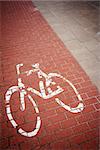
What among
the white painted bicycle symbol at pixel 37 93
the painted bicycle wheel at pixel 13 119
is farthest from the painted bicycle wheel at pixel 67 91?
the painted bicycle wheel at pixel 13 119

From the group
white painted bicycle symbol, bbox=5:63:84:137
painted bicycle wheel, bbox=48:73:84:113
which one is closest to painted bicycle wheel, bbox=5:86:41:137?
white painted bicycle symbol, bbox=5:63:84:137

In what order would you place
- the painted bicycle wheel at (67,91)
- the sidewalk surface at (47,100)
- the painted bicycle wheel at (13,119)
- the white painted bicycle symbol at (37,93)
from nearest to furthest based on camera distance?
the sidewalk surface at (47,100) → the painted bicycle wheel at (13,119) → the white painted bicycle symbol at (37,93) → the painted bicycle wheel at (67,91)

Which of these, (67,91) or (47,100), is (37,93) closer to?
(47,100)

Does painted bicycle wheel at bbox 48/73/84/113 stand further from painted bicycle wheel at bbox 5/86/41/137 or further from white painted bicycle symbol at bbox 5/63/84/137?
painted bicycle wheel at bbox 5/86/41/137

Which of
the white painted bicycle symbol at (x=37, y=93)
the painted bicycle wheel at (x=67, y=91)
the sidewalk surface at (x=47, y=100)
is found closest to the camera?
the sidewalk surface at (x=47, y=100)

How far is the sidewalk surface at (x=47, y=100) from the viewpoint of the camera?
3.32 metres

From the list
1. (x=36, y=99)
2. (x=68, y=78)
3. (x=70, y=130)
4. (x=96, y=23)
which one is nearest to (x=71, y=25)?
(x=96, y=23)

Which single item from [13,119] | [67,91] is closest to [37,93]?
[67,91]

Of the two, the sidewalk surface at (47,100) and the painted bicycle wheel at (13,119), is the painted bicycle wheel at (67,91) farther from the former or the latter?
the painted bicycle wheel at (13,119)

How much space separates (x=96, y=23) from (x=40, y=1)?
4634 millimetres

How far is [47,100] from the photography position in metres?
4.11

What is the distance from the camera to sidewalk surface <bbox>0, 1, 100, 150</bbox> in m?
3.32

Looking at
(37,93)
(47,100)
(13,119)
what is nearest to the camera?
(13,119)

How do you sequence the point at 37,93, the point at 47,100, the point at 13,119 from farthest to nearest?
the point at 37,93 < the point at 47,100 < the point at 13,119
